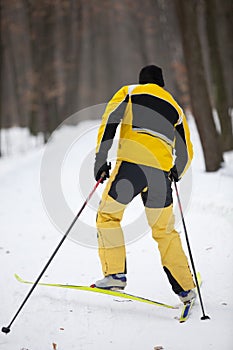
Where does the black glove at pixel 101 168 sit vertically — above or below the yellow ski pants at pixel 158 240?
above

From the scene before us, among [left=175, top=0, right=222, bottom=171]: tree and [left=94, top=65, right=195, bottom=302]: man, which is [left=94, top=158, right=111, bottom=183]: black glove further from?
[left=175, top=0, right=222, bottom=171]: tree

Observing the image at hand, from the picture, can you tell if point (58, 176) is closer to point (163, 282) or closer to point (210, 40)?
point (210, 40)

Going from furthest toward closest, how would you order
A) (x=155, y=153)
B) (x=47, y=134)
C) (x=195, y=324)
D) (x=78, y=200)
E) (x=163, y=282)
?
(x=47, y=134)
(x=78, y=200)
(x=163, y=282)
(x=155, y=153)
(x=195, y=324)

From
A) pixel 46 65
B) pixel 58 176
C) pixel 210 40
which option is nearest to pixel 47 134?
pixel 46 65

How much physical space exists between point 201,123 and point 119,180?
5.23 meters

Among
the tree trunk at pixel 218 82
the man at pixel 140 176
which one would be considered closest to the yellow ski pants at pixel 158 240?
the man at pixel 140 176

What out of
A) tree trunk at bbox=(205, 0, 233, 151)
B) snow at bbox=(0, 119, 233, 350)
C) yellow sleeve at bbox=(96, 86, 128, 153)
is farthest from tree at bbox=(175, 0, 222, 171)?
yellow sleeve at bbox=(96, 86, 128, 153)

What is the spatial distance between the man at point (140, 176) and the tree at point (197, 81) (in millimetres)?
4928

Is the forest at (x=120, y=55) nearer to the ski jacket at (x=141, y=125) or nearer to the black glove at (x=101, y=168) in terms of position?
the ski jacket at (x=141, y=125)

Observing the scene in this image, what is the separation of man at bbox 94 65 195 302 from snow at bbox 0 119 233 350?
348 mm

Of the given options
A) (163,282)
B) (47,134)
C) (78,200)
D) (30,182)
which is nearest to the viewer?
(163,282)

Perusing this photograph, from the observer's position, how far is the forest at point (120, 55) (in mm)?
9078

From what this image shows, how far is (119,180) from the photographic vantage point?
13.6 feet

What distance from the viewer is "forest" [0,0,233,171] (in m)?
9.08
